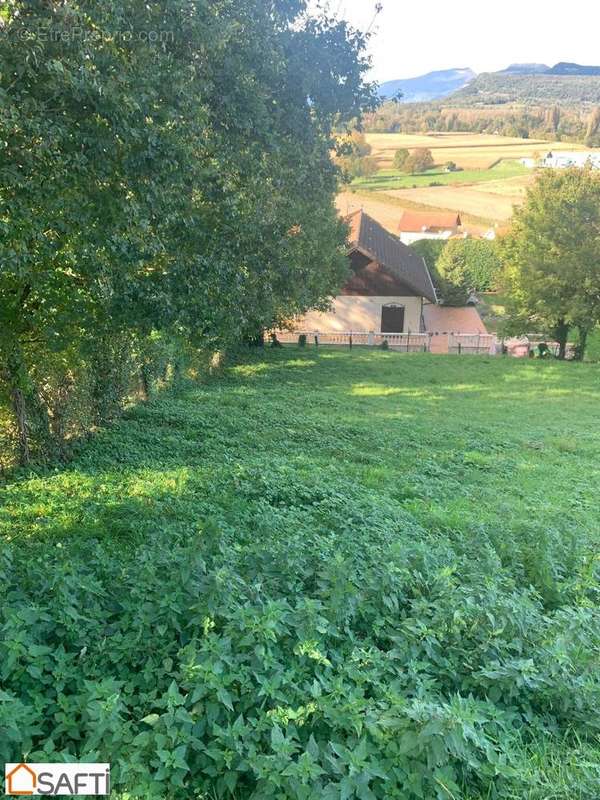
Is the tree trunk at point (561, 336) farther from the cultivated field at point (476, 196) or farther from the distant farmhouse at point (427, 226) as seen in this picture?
the cultivated field at point (476, 196)

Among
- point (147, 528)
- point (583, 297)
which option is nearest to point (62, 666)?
point (147, 528)

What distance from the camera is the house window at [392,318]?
35000 mm

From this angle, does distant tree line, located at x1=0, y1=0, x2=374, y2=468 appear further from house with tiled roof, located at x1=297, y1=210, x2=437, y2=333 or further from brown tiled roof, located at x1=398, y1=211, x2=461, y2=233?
brown tiled roof, located at x1=398, y1=211, x2=461, y2=233

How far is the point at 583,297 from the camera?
27906mm

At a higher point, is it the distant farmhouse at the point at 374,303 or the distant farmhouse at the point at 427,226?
the distant farmhouse at the point at 427,226

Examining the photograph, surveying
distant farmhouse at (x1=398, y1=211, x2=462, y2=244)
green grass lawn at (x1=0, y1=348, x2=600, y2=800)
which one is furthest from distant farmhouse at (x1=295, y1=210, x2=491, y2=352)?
distant farmhouse at (x1=398, y1=211, x2=462, y2=244)

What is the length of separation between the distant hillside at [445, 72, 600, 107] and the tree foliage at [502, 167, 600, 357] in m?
106

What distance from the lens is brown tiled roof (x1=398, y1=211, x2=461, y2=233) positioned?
6386 centimetres

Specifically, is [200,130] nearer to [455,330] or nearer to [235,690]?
[235,690]

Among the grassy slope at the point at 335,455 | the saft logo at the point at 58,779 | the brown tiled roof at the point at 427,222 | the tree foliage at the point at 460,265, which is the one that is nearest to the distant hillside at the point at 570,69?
the brown tiled roof at the point at 427,222

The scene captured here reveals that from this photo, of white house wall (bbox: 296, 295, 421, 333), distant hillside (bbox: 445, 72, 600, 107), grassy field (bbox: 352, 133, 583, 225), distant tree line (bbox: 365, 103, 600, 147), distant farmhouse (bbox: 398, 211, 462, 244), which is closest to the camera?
white house wall (bbox: 296, 295, 421, 333)

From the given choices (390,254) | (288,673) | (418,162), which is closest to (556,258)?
(390,254)

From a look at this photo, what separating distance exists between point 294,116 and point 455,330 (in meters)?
30.7

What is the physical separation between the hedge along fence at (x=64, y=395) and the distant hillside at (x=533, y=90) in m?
130
